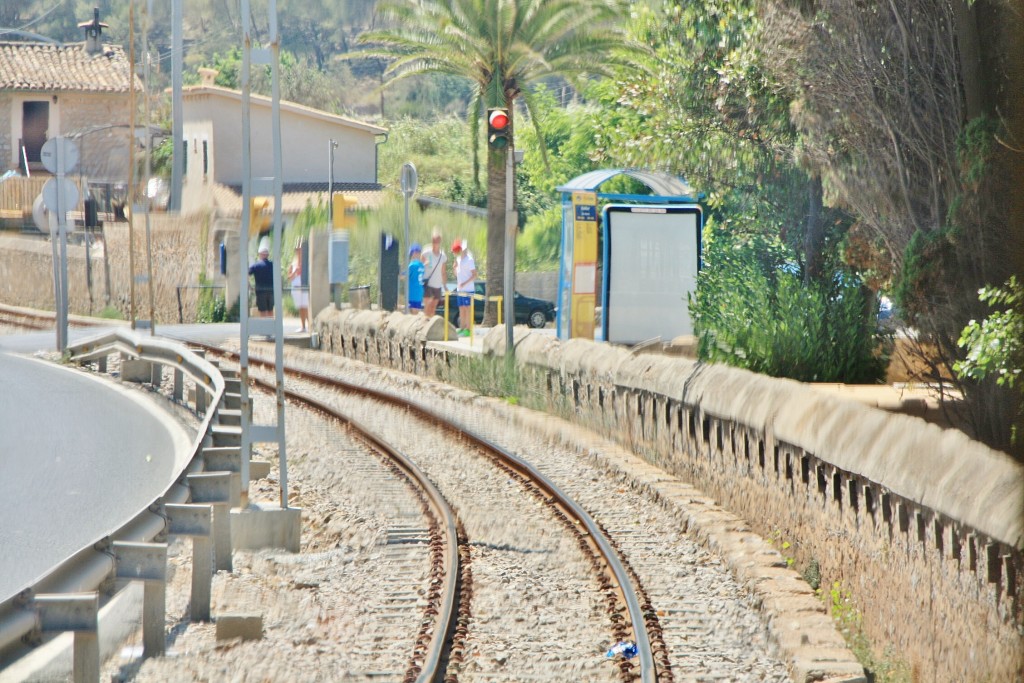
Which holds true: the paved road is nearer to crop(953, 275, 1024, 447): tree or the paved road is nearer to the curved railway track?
the curved railway track

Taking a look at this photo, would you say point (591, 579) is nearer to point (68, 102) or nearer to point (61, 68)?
point (61, 68)

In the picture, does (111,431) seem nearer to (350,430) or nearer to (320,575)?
(350,430)

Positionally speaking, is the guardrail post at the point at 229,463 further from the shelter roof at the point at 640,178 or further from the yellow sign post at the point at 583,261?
the shelter roof at the point at 640,178

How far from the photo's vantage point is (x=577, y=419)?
1510 centimetres

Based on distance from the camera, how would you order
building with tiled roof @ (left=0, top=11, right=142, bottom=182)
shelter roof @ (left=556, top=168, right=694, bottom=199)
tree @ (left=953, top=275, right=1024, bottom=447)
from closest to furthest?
tree @ (left=953, top=275, right=1024, bottom=447), shelter roof @ (left=556, top=168, right=694, bottom=199), building with tiled roof @ (left=0, top=11, right=142, bottom=182)

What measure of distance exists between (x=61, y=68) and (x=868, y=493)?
34.7m

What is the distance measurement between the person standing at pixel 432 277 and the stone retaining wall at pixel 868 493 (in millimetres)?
10068

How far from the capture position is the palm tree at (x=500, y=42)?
90.1 feet

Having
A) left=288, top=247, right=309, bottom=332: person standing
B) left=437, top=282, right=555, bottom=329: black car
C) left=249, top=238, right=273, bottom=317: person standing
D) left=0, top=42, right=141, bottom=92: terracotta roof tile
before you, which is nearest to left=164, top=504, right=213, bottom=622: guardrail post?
left=249, top=238, right=273, bottom=317: person standing

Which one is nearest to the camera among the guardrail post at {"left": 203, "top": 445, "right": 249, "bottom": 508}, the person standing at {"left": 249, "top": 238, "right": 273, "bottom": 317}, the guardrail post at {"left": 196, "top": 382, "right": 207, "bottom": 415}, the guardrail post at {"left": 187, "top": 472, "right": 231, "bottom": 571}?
the guardrail post at {"left": 187, "top": 472, "right": 231, "bottom": 571}

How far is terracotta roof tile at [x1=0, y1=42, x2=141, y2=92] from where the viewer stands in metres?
36.2

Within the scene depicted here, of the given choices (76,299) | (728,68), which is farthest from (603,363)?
(76,299)

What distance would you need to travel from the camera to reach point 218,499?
7898mm

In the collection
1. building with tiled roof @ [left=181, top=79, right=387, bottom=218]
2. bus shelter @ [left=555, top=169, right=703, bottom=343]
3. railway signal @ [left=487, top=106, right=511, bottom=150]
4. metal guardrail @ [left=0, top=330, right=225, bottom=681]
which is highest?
building with tiled roof @ [left=181, top=79, right=387, bottom=218]
